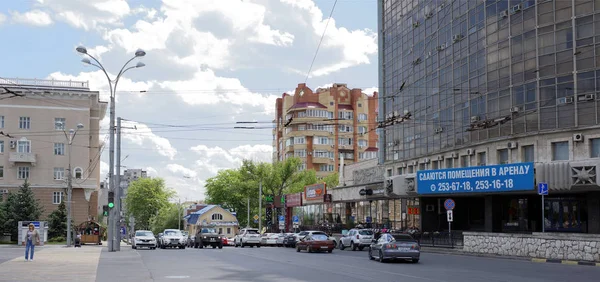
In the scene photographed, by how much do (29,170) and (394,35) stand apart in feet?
135

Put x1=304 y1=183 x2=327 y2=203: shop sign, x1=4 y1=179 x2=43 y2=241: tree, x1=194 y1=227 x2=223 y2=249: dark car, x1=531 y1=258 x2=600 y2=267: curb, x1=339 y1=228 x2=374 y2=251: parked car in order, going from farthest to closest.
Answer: x1=304 y1=183 x2=327 y2=203: shop sign
x1=4 y1=179 x2=43 y2=241: tree
x1=194 y1=227 x2=223 y2=249: dark car
x1=339 y1=228 x2=374 y2=251: parked car
x1=531 y1=258 x2=600 y2=267: curb

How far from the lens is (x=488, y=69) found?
4772 cm

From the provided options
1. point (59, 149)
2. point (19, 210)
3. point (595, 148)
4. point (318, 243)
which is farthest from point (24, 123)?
point (595, 148)

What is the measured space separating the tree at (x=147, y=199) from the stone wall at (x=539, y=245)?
117724 mm

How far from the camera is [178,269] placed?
80.9 ft

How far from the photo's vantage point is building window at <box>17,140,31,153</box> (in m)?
74.8

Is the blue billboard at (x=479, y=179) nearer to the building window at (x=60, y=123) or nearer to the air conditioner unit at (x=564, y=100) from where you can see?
the air conditioner unit at (x=564, y=100)

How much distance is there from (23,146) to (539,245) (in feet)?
192

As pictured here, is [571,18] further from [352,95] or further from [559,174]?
[352,95]

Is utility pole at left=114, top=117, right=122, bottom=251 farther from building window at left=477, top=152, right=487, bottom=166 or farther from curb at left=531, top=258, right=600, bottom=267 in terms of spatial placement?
building window at left=477, top=152, right=487, bottom=166

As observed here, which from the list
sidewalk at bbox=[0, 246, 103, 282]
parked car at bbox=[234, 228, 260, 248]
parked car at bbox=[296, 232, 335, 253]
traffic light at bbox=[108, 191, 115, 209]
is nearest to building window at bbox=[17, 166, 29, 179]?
parked car at bbox=[234, 228, 260, 248]

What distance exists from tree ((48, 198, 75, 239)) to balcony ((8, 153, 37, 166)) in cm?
709

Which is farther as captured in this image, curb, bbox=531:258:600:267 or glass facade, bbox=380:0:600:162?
glass facade, bbox=380:0:600:162

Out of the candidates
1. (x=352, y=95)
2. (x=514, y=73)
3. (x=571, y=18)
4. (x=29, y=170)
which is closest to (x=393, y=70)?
(x=514, y=73)
